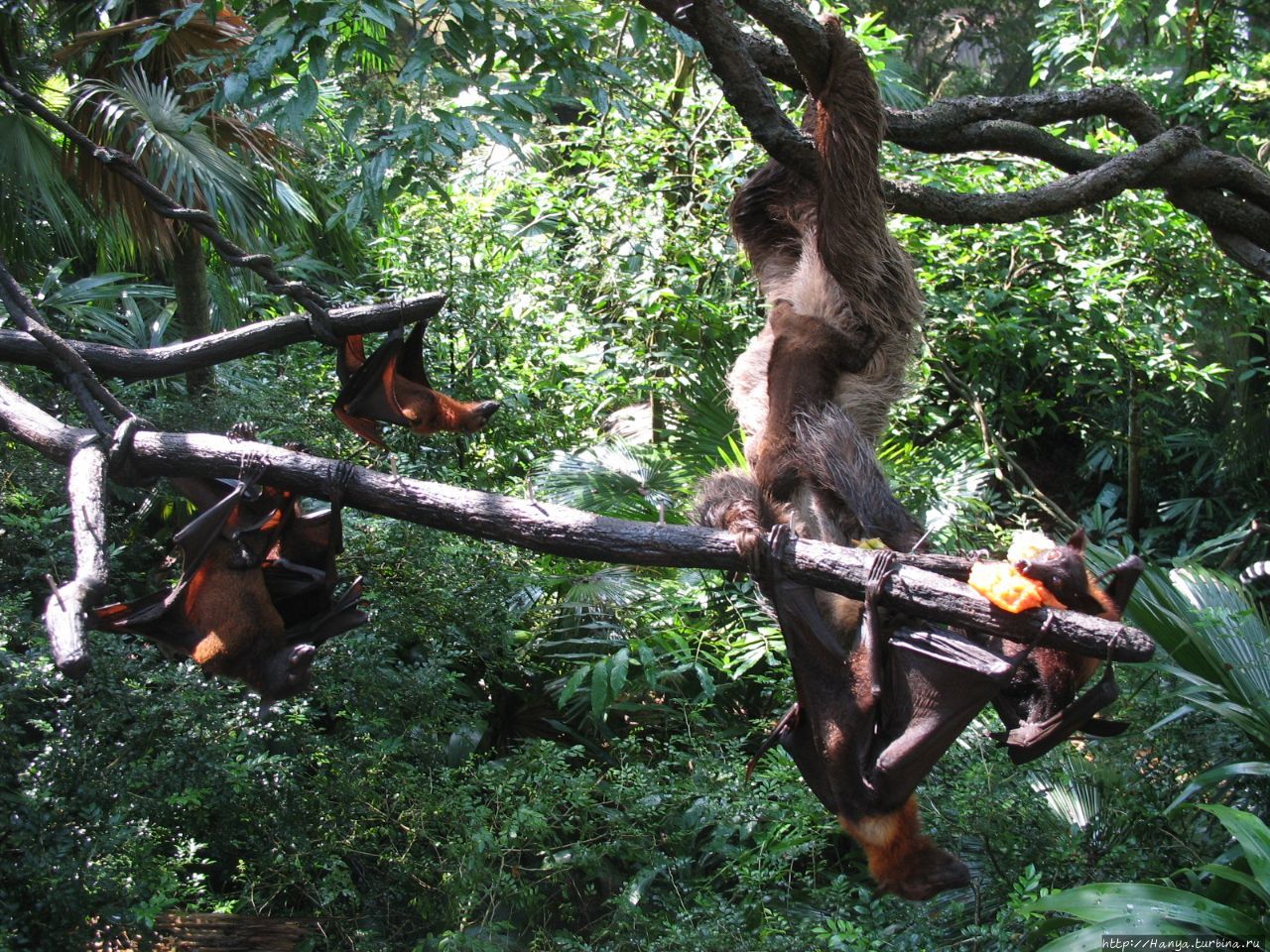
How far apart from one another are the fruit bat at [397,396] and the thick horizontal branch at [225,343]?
0.39 feet

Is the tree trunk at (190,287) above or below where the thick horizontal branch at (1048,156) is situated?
below

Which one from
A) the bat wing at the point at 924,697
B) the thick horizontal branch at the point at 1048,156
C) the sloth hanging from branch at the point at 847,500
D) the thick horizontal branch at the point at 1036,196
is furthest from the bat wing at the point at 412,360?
the thick horizontal branch at the point at 1036,196

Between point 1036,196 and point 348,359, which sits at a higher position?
point 1036,196

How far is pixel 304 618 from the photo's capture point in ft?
12.0

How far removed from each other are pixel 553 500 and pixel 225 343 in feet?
8.68

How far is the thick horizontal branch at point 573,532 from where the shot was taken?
8.05ft

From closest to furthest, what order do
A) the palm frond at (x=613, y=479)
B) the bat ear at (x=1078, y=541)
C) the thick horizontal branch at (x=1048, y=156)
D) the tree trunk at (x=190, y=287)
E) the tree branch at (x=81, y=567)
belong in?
the tree branch at (x=81, y=567) < the bat ear at (x=1078, y=541) < the thick horizontal branch at (x=1048, y=156) < the palm frond at (x=613, y=479) < the tree trunk at (x=190, y=287)

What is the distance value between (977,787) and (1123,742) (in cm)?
76

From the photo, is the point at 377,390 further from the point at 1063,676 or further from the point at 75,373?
the point at 1063,676

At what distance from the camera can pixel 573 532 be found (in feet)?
9.64

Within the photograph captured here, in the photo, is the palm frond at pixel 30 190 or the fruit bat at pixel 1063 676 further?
the palm frond at pixel 30 190

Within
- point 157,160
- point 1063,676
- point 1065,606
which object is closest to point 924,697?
point 1063,676

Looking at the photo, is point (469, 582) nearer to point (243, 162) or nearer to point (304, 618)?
point (304, 618)

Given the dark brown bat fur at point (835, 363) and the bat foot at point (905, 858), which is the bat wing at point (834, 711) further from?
the dark brown bat fur at point (835, 363)
